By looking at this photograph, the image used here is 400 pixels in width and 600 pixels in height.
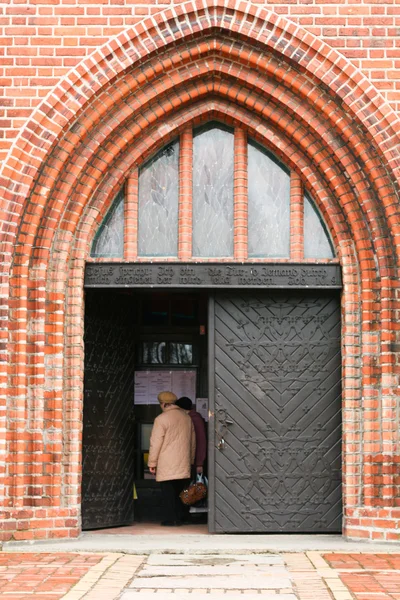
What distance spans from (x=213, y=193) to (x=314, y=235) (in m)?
1.01

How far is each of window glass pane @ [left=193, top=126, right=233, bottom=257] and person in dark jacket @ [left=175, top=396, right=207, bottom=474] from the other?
2118 millimetres

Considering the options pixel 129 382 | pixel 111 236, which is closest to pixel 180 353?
pixel 129 382

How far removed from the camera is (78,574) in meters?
7.29

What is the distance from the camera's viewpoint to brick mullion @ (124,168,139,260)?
9.40 m

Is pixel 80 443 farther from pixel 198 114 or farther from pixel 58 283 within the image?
pixel 198 114

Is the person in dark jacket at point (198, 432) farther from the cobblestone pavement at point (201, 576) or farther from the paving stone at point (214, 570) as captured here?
the paving stone at point (214, 570)

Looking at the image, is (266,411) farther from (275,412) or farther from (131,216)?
(131,216)

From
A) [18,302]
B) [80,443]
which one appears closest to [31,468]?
[80,443]

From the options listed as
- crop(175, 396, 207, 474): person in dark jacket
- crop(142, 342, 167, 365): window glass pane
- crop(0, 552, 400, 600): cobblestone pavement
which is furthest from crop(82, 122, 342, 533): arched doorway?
crop(142, 342, 167, 365): window glass pane

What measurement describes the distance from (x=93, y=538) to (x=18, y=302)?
221 centimetres

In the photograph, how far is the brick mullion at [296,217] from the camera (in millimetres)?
9414

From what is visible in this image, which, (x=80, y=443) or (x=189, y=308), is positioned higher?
(x=189, y=308)

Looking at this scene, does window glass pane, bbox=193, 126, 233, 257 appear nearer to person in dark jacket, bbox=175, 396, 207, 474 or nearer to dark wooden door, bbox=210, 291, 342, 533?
dark wooden door, bbox=210, 291, 342, 533

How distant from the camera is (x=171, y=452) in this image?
10477 mm
